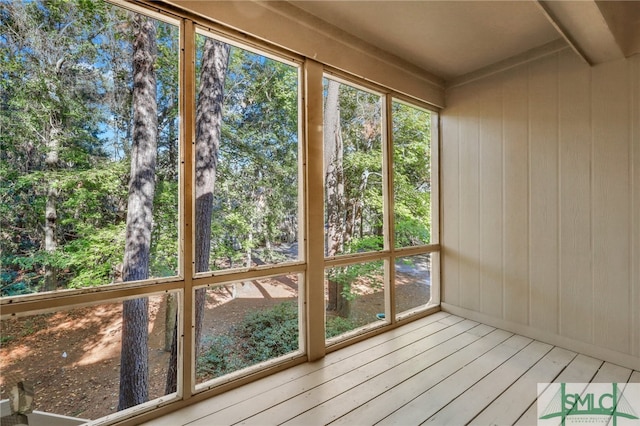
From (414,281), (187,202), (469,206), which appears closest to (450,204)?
(469,206)

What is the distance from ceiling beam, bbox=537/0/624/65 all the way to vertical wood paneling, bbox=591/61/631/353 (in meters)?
0.17

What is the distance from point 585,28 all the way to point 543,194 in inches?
49.8

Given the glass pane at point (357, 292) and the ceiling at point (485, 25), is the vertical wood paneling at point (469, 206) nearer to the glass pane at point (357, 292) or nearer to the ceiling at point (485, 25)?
the ceiling at point (485, 25)

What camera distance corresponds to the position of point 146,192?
7.26ft

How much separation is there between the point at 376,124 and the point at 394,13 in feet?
4.72

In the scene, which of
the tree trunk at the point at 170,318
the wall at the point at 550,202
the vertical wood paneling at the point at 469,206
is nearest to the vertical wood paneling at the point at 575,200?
the wall at the point at 550,202

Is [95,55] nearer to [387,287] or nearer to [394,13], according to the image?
[394,13]

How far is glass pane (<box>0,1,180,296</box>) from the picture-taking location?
68.2 inches

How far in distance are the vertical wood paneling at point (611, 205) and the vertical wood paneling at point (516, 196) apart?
47cm

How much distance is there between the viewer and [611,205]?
2209mm

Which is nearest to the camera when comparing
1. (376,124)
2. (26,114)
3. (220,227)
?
(26,114)

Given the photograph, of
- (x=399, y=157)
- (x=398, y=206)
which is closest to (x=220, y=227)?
(x=398, y=206)

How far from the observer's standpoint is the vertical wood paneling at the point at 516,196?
2.67m

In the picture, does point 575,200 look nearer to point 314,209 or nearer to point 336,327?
point 314,209
